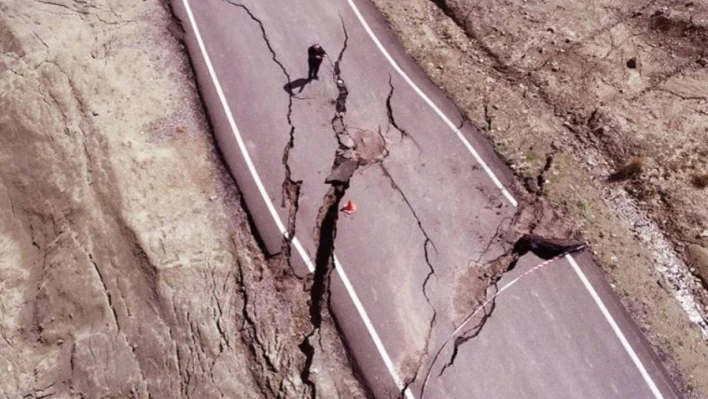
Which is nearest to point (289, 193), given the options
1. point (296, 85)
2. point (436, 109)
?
point (296, 85)

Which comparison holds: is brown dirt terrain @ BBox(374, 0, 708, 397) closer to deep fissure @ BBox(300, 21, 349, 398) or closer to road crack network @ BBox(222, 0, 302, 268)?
deep fissure @ BBox(300, 21, 349, 398)

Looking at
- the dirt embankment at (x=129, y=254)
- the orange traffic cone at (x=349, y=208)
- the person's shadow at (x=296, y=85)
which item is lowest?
the dirt embankment at (x=129, y=254)

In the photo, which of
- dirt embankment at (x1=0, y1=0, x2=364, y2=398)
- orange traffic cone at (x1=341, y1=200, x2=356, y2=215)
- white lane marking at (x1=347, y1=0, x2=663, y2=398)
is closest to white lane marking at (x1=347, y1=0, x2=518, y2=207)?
white lane marking at (x1=347, y1=0, x2=663, y2=398)

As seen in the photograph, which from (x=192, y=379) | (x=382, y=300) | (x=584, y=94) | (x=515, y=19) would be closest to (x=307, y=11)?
(x=515, y=19)

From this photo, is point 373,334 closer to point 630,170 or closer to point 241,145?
point 241,145

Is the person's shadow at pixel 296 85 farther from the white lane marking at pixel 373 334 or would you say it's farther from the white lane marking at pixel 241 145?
the white lane marking at pixel 373 334

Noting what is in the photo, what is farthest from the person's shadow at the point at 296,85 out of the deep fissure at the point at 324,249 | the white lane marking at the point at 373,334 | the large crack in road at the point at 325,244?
the white lane marking at the point at 373,334
